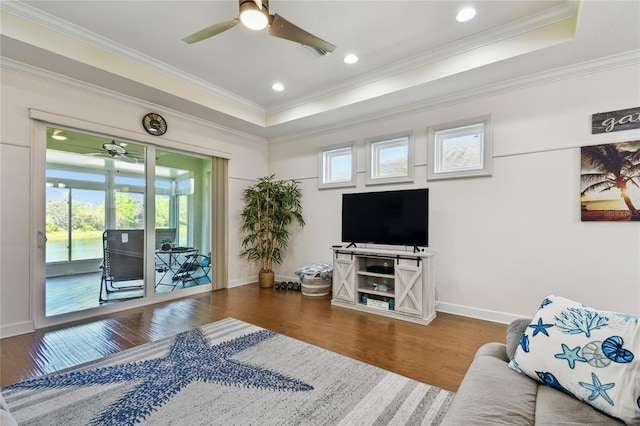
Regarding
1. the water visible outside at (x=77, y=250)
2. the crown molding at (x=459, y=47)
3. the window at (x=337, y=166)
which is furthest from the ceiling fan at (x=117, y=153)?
the window at (x=337, y=166)

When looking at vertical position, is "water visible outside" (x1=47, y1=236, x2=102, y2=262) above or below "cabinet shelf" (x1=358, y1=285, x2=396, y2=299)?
above

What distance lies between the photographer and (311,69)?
151 inches

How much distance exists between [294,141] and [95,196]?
10.8ft

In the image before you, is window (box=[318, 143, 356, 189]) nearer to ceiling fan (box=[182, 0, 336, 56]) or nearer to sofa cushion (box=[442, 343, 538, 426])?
ceiling fan (box=[182, 0, 336, 56])

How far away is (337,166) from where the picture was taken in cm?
511

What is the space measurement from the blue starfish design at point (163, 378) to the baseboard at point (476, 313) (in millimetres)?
2495

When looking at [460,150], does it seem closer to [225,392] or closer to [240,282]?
[225,392]

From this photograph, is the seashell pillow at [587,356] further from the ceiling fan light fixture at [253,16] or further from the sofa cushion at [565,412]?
the ceiling fan light fixture at [253,16]

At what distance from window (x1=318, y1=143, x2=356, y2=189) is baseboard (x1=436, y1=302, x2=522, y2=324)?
7.52 ft

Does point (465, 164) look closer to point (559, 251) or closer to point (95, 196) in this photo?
point (559, 251)

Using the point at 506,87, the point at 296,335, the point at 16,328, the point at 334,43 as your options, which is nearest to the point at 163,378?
the point at 296,335

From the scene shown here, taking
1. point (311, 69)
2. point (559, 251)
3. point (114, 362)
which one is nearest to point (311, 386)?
point (114, 362)

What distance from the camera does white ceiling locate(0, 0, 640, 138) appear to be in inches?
105

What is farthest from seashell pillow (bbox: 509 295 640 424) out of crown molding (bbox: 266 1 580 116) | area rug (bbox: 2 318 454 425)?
crown molding (bbox: 266 1 580 116)
